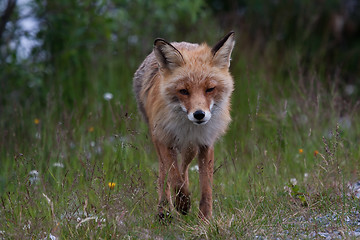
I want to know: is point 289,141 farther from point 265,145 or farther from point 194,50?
point 194,50

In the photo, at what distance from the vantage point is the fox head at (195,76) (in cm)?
421

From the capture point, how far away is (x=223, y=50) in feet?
14.8

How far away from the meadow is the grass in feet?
0.05

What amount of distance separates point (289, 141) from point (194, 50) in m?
2.18

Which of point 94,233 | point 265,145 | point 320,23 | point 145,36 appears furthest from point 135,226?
point 320,23

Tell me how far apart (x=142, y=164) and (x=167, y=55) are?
1141 millimetres

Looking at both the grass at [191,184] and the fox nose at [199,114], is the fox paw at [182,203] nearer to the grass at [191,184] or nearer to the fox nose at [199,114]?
the grass at [191,184]

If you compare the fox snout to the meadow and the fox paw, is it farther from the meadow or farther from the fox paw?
the fox paw

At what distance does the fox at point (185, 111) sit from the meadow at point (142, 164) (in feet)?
0.50

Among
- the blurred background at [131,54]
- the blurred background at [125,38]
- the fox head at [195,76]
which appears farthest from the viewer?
the blurred background at [125,38]

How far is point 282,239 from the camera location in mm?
3545

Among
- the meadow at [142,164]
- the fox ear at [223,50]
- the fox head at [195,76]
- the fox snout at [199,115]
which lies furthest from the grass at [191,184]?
the fox ear at [223,50]

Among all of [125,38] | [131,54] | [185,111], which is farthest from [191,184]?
[125,38]

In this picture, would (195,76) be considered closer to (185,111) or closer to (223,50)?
(185,111)
